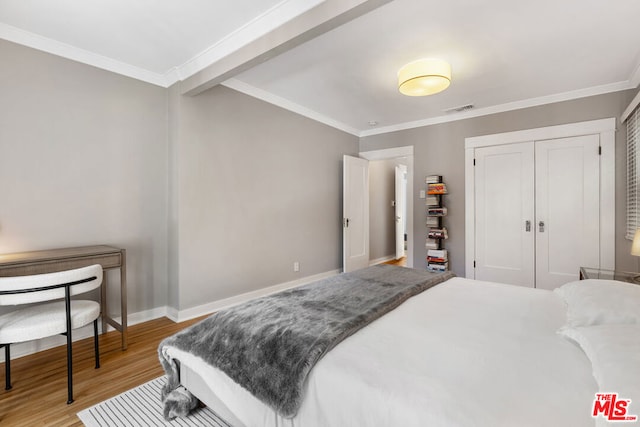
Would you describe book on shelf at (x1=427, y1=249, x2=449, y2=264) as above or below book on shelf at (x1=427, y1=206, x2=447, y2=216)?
below

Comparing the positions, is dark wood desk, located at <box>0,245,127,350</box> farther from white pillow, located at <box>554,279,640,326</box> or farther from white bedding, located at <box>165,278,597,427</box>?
white pillow, located at <box>554,279,640,326</box>

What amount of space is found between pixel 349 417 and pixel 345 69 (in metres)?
2.88

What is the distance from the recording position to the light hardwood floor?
167 cm

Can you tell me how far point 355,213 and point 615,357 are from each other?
160 inches

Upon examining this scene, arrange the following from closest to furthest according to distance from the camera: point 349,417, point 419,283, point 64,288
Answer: point 349,417
point 64,288
point 419,283

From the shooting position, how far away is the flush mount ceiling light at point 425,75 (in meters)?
2.53

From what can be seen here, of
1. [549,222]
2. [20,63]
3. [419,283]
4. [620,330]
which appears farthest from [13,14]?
[549,222]

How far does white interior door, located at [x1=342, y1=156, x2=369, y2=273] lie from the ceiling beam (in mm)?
2515

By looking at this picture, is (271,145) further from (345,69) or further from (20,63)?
(20,63)

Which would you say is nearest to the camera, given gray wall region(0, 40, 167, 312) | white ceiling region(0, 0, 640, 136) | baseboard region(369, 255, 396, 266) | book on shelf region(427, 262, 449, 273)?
white ceiling region(0, 0, 640, 136)

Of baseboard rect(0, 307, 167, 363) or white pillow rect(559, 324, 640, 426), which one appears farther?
baseboard rect(0, 307, 167, 363)

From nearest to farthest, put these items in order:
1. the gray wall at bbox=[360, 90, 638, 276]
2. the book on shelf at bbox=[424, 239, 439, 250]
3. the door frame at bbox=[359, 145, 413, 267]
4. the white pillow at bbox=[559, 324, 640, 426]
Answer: the white pillow at bbox=[559, 324, 640, 426]
the gray wall at bbox=[360, 90, 638, 276]
the book on shelf at bbox=[424, 239, 439, 250]
the door frame at bbox=[359, 145, 413, 267]

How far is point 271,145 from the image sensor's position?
381 cm

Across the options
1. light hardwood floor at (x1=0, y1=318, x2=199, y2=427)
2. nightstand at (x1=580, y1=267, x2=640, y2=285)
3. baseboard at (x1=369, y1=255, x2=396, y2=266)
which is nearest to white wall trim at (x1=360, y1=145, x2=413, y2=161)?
baseboard at (x1=369, y1=255, x2=396, y2=266)
